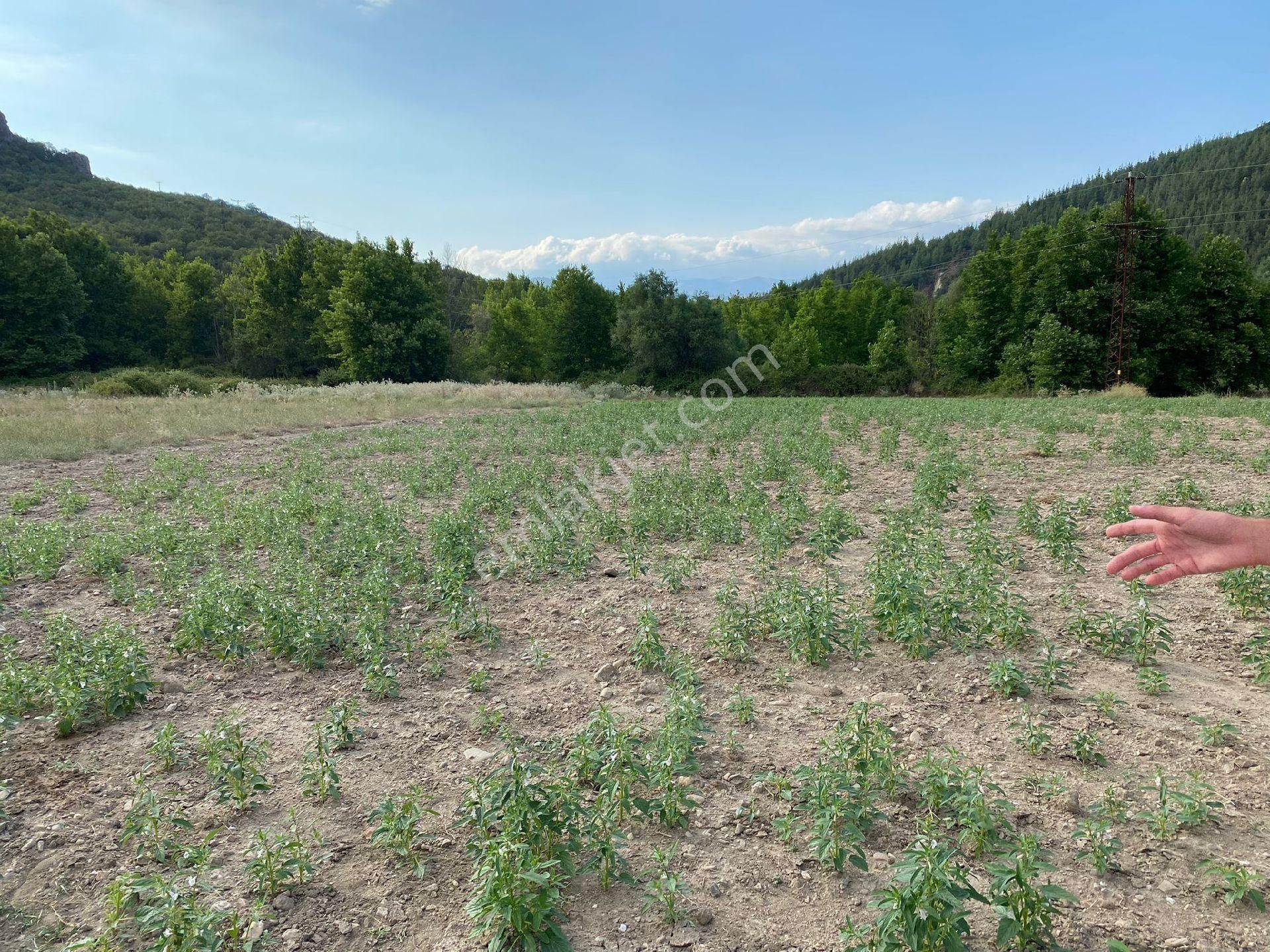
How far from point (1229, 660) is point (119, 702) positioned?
318 inches

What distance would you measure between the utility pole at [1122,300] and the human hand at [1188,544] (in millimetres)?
43007

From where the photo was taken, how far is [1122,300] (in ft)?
127

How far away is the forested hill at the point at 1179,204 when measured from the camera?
10031cm

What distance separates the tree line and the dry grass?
41.3 ft

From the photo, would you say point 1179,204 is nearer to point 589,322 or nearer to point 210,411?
point 589,322

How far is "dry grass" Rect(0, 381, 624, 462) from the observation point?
1752 centimetres

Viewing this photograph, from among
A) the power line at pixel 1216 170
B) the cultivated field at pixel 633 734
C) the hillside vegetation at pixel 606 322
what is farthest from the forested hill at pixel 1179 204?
the cultivated field at pixel 633 734

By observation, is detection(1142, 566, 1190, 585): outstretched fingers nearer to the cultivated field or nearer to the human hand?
the human hand

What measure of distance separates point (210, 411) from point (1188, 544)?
28.3 m

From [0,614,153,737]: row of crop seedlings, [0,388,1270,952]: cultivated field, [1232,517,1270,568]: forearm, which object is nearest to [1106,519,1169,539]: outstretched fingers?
[1232,517,1270,568]: forearm

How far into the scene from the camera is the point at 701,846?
10.8 feet

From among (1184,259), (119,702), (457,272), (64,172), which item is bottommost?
(119,702)

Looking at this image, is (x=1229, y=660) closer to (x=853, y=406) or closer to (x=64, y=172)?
(x=853, y=406)

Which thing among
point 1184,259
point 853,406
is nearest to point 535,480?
point 853,406
